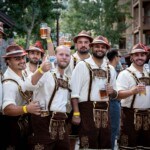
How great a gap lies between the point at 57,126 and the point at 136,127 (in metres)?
1.76

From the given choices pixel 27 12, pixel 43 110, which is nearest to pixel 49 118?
pixel 43 110

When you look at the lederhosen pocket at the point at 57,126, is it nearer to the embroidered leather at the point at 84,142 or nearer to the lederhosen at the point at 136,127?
the embroidered leather at the point at 84,142

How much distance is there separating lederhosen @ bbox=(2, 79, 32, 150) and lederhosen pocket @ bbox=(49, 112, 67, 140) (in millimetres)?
392

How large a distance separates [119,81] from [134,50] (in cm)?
61

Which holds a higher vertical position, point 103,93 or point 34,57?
point 34,57

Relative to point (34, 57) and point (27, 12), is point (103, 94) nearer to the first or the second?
point (34, 57)

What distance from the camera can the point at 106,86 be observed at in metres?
6.88

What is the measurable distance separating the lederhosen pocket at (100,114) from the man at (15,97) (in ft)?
3.43

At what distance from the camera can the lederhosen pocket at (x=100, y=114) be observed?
6.84 meters

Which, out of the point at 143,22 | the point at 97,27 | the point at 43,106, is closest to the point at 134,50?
the point at 43,106

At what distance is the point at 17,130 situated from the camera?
6.33 meters

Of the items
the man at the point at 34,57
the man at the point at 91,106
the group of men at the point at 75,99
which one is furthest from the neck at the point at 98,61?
the man at the point at 34,57

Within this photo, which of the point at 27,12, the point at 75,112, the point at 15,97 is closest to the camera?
the point at 15,97

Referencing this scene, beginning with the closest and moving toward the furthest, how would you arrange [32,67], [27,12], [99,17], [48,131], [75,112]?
[48,131], [75,112], [32,67], [27,12], [99,17]
